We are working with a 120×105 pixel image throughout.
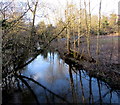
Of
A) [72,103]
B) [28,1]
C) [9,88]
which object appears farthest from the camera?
[28,1]

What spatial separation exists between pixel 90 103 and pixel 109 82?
7.76 ft

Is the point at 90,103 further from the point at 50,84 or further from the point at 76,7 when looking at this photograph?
the point at 76,7

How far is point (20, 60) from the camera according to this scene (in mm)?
8453

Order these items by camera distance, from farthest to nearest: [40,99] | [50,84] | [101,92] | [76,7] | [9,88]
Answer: [76,7]
[50,84]
[9,88]
[101,92]
[40,99]

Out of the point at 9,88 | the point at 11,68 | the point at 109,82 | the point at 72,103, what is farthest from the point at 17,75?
the point at 109,82

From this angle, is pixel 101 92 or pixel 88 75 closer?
pixel 101 92

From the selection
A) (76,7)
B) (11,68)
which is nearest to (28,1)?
(11,68)

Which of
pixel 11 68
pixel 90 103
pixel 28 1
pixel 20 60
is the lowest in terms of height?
pixel 90 103

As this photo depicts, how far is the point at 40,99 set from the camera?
5.62 metres

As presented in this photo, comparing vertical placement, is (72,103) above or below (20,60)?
below

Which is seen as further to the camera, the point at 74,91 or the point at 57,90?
the point at 57,90

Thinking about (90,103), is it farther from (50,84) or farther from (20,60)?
(20,60)

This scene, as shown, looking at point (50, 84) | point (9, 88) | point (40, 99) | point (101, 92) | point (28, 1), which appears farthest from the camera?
point (28, 1)

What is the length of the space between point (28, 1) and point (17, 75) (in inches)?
216
